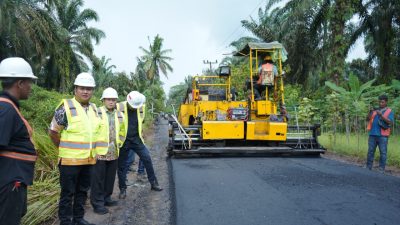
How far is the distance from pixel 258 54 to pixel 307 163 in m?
3.65

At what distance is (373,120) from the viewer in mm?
8359

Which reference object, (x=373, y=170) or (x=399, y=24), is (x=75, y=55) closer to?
(x=399, y=24)

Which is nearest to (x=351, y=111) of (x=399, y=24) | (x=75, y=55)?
(x=399, y=24)

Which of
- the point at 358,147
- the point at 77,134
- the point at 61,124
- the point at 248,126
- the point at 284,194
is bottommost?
the point at 284,194

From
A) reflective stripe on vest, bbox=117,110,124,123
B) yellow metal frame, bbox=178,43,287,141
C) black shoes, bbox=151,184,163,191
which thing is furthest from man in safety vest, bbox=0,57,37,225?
yellow metal frame, bbox=178,43,287,141

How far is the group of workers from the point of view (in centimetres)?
278

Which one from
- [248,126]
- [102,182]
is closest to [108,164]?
[102,182]

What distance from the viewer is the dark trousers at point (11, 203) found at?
2.73 meters

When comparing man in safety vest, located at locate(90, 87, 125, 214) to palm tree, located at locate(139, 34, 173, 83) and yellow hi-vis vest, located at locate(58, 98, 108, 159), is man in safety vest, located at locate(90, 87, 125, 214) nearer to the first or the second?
yellow hi-vis vest, located at locate(58, 98, 108, 159)

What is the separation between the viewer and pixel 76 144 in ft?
13.7

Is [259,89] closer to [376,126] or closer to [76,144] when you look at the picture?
[376,126]

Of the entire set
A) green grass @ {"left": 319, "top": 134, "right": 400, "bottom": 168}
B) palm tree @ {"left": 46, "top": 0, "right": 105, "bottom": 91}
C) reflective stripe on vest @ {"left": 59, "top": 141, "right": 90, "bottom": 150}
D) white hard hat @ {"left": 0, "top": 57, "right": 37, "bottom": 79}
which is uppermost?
palm tree @ {"left": 46, "top": 0, "right": 105, "bottom": 91}

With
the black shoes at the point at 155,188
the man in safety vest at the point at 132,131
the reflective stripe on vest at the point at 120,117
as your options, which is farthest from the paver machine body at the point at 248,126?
the reflective stripe on vest at the point at 120,117

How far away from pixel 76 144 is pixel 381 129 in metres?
6.45
